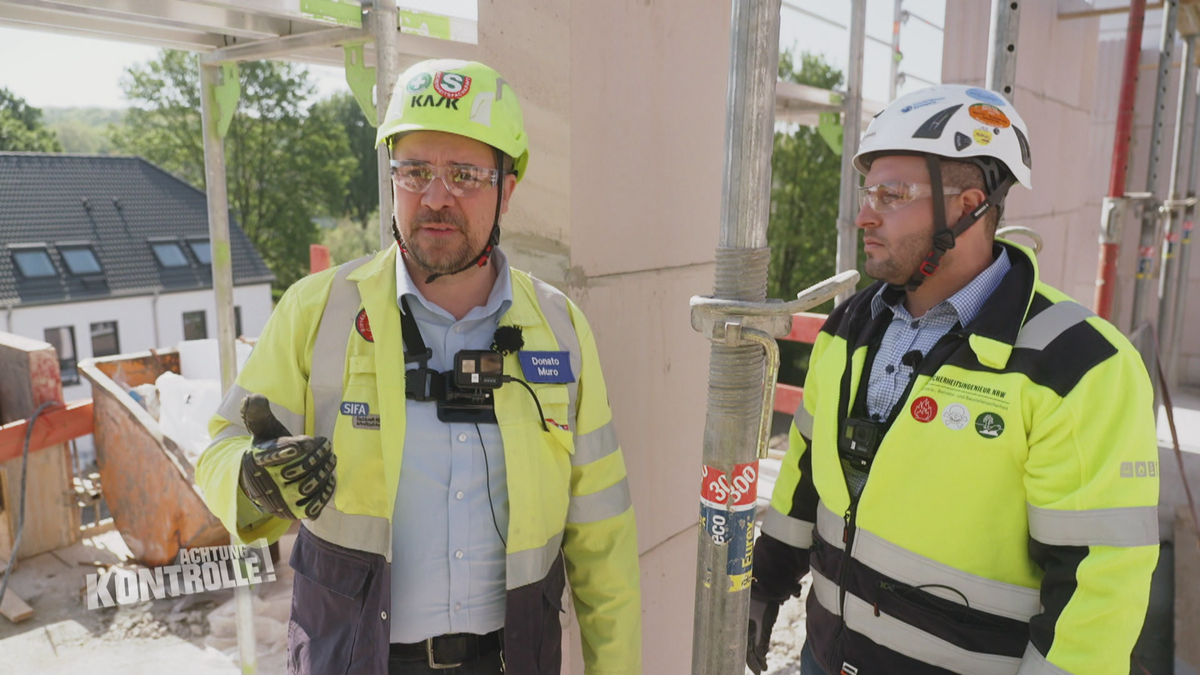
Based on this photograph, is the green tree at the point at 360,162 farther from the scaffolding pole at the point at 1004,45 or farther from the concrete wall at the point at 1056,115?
the scaffolding pole at the point at 1004,45

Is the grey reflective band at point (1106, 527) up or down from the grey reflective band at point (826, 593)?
up

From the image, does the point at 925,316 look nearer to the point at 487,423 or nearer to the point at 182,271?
the point at 487,423

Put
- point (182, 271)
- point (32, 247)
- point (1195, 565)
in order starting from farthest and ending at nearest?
point (182, 271) → point (32, 247) → point (1195, 565)

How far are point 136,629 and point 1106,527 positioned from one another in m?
5.51

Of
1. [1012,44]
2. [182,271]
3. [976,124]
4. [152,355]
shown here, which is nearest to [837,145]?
[1012,44]

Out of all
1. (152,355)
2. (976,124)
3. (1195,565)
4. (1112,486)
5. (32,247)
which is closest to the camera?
(1112,486)

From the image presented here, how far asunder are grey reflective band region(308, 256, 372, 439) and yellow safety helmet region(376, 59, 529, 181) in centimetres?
45

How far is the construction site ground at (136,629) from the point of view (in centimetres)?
467

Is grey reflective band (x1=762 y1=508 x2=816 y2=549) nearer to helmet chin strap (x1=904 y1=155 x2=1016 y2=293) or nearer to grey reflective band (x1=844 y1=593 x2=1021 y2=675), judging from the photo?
grey reflective band (x1=844 y1=593 x2=1021 y2=675)

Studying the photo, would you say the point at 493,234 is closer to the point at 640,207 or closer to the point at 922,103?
the point at 640,207

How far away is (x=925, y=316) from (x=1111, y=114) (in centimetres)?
1122

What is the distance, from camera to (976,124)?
6.54 ft

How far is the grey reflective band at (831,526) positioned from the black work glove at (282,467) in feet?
3.98

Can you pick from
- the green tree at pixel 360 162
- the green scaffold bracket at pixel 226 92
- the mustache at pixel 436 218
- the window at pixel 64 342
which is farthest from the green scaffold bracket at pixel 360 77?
the green tree at pixel 360 162
